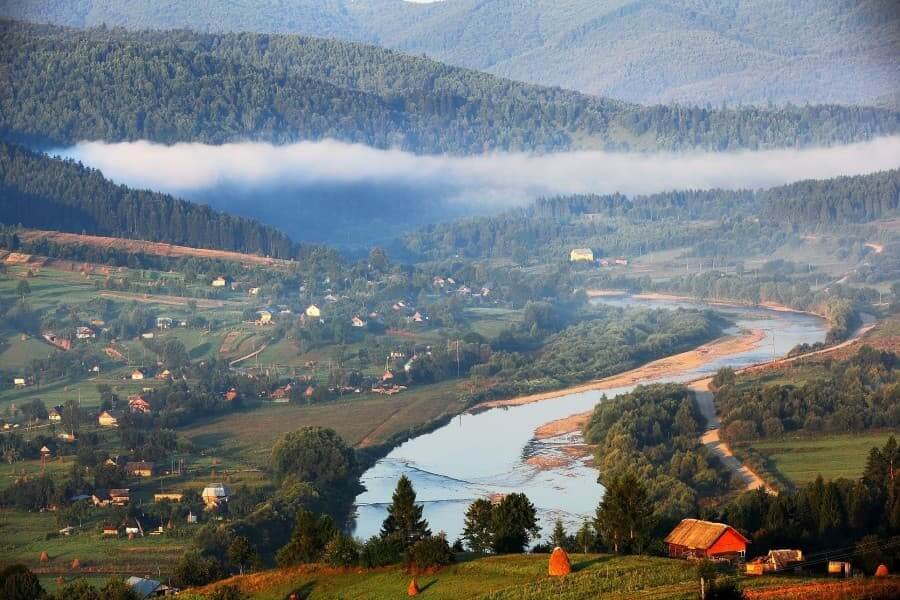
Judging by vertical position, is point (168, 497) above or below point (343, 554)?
above

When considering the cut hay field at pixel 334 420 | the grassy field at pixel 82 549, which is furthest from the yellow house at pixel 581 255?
the grassy field at pixel 82 549

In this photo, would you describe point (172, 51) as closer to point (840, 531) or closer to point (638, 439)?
point (638, 439)

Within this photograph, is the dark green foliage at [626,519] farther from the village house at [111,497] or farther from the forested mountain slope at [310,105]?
the forested mountain slope at [310,105]

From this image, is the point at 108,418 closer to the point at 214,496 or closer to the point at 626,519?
the point at 214,496

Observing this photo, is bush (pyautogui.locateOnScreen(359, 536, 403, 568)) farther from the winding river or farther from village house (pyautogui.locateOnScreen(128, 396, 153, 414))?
village house (pyautogui.locateOnScreen(128, 396, 153, 414))

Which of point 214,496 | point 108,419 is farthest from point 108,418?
point 214,496

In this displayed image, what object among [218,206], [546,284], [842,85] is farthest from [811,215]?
[842,85]
